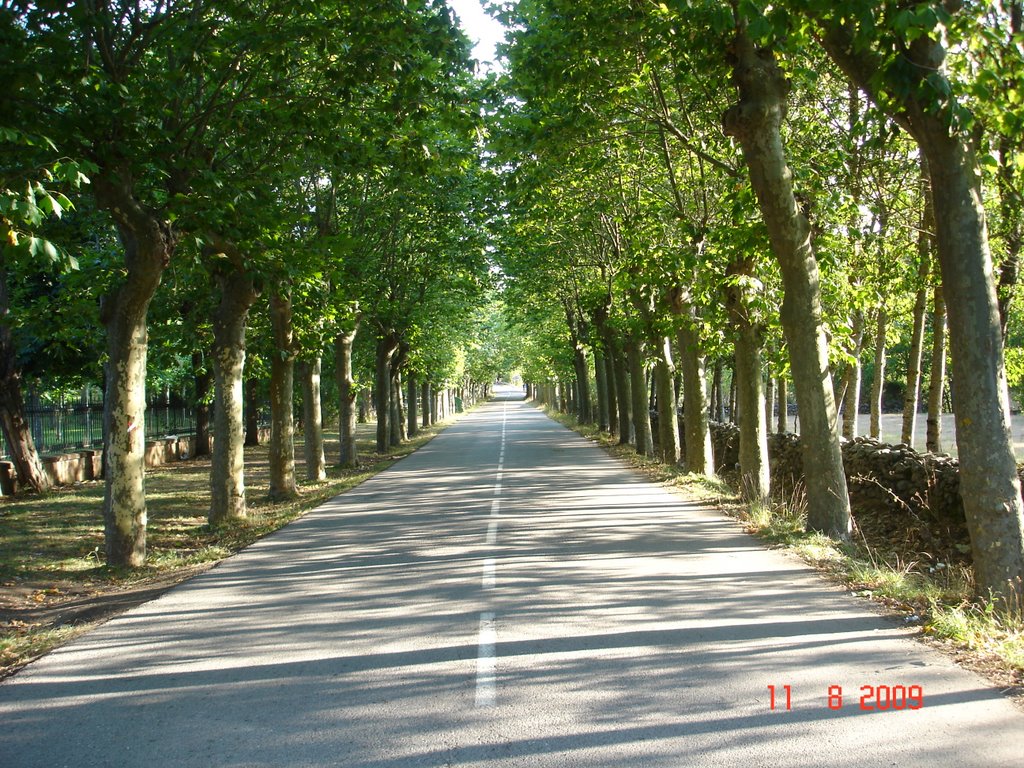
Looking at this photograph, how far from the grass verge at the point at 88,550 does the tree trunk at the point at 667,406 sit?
7.74 m

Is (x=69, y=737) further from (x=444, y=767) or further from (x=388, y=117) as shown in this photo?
(x=388, y=117)

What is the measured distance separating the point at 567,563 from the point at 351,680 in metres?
4.18

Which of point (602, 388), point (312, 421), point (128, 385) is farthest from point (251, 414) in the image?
point (128, 385)

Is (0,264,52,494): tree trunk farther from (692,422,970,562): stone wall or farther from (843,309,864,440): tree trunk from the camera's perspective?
(843,309,864,440): tree trunk

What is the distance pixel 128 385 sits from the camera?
10.4 m

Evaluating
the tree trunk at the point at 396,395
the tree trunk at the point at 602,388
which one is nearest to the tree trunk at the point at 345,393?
the tree trunk at the point at 396,395

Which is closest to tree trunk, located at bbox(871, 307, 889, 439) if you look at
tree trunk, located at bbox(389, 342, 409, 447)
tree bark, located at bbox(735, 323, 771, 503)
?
tree bark, located at bbox(735, 323, 771, 503)

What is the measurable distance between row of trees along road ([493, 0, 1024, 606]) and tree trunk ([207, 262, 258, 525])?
4.80m

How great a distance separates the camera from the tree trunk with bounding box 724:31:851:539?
9680 millimetres

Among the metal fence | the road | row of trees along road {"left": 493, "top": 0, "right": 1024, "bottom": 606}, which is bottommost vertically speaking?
the road

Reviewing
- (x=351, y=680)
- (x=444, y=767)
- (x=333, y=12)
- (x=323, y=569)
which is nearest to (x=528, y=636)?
(x=351, y=680)

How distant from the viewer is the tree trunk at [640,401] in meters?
25.5

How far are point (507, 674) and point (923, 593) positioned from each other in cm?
385

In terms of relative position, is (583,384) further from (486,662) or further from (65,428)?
(486,662)
